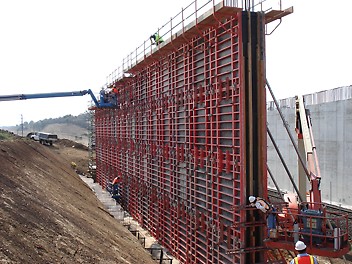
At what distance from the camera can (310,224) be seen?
29.3 ft

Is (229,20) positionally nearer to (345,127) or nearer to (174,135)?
(174,135)

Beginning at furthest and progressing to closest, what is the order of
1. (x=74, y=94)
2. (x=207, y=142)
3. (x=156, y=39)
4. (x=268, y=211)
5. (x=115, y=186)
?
(x=74, y=94) < (x=115, y=186) < (x=156, y=39) < (x=207, y=142) < (x=268, y=211)

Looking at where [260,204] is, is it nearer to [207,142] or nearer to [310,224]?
[310,224]

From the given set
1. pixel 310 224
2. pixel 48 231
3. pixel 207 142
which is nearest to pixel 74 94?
pixel 207 142

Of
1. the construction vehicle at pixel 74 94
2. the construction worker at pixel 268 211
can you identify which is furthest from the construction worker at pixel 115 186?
the construction worker at pixel 268 211

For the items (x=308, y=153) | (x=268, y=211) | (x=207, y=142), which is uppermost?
(x=207, y=142)

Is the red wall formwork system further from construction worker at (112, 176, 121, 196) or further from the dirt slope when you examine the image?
construction worker at (112, 176, 121, 196)

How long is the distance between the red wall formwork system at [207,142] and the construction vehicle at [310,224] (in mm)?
818

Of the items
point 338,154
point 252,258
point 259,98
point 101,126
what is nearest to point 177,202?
point 252,258

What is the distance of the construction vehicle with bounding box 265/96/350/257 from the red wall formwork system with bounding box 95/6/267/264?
82 centimetres

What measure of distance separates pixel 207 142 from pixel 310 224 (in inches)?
181

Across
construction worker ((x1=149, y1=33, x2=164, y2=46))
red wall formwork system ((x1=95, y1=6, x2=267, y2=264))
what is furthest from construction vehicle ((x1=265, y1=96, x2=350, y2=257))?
construction worker ((x1=149, y1=33, x2=164, y2=46))

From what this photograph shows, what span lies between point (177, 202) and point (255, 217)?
5531 millimetres

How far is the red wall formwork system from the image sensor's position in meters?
10.4
